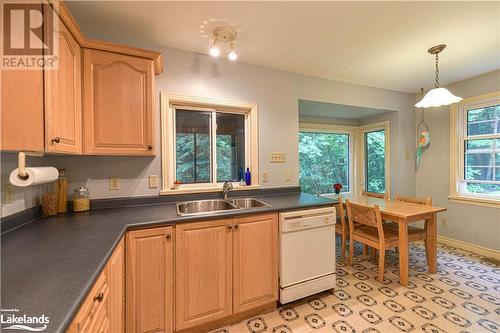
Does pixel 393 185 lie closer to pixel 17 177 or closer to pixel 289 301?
pixel 289 301

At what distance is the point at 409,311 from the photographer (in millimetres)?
1828

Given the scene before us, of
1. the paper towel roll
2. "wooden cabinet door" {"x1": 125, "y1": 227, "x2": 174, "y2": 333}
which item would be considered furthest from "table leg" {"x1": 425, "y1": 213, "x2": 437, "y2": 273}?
the paper towel roll

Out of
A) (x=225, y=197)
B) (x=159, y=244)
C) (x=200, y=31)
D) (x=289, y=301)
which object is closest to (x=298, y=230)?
(x=289, y=301)

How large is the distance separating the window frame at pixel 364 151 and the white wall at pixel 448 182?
49cm

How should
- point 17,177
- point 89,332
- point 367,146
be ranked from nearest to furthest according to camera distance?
point 89,332 < point 17,177 < point 367,146

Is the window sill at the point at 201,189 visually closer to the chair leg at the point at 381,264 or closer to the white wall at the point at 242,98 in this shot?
the white wall at the point at 242,98

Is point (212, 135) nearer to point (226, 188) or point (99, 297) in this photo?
point (226, 188)

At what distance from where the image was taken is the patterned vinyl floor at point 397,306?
1670mm

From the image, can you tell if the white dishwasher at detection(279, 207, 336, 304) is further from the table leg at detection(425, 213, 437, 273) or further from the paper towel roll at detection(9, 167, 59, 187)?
the paper towel roll at detection(9, 167, 59, 187)

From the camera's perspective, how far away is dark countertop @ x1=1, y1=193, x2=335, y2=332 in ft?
2.15

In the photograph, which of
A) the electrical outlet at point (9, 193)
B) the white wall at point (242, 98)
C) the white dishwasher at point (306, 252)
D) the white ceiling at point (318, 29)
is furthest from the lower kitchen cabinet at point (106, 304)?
the white ceiling at point (318, 29)

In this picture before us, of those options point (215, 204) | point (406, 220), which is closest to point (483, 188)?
point (406, 220)

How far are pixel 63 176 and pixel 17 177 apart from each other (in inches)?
31.1

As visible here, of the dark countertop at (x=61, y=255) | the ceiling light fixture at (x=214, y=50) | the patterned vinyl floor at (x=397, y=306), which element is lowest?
the patterned vinyl floor at (x=397, y=306)
